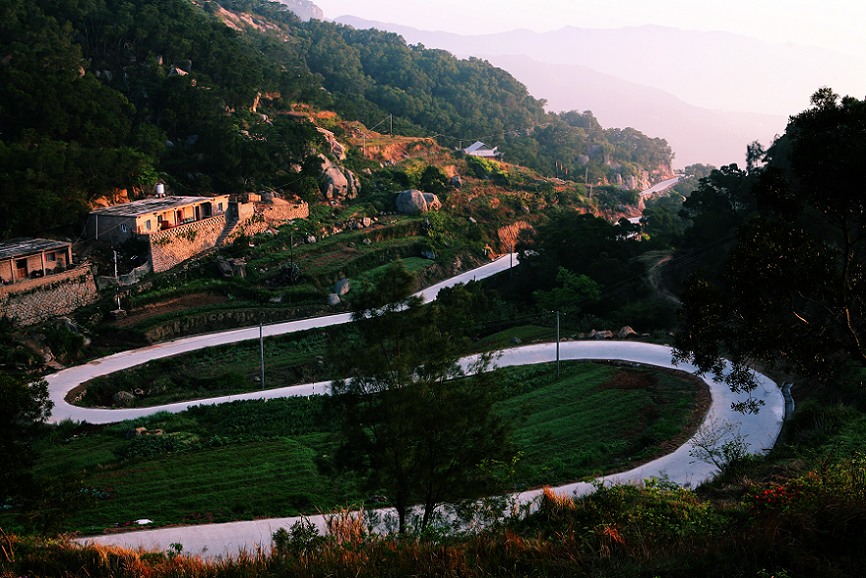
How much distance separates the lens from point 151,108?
45.0 metres

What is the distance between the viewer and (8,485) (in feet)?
39.6

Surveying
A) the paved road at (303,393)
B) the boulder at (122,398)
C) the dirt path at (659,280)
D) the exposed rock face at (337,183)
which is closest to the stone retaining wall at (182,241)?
the paved road at (303,393)

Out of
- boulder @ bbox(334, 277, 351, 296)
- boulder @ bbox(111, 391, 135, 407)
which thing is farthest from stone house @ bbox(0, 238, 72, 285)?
boulder @ bbox(334, 277, 351, 296)

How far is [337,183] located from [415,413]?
3739 centimetres

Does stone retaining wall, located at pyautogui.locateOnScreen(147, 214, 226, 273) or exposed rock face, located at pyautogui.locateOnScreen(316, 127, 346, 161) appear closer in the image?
stone retaining wall, located at pyautogui.locateOnScreen(147, 214, 226, 273)

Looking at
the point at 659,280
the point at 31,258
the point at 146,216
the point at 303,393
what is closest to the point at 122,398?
the point at 303,393

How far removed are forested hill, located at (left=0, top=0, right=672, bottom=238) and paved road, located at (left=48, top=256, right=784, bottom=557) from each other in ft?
30.4

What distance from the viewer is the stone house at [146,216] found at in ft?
107

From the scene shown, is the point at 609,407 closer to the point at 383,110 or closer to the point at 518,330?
the point at 518,330

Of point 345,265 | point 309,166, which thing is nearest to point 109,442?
point 345,265

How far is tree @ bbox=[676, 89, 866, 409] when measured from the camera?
9.32 metres

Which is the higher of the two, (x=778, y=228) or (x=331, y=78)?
(x=331, y=78)

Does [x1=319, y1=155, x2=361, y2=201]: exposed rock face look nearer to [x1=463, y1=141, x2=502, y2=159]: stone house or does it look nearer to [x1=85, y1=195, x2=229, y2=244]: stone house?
[x1=85, y1=195, x2=229, y2=244]: stone house

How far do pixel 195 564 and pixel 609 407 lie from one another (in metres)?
14.1
